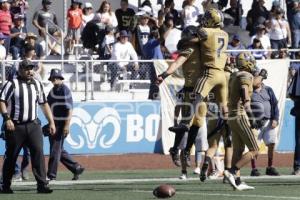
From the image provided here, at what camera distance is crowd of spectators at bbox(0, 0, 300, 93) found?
27.4m

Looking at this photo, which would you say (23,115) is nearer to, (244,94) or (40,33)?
(244,94)

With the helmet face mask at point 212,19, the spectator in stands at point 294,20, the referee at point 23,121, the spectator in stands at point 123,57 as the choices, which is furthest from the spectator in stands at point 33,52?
the spectator in stands at point 294,20

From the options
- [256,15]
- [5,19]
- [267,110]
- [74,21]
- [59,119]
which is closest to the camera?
[59,119]

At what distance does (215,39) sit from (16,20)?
37.1ft

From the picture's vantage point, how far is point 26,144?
16.9 metres

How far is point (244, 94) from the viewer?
16547 mm

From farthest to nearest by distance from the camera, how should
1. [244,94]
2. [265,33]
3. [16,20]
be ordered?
[265,33], [16,20], [244,94]

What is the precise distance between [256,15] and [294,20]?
3.45 feet

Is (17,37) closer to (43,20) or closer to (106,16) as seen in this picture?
(43,20)

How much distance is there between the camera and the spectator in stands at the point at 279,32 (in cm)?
2998

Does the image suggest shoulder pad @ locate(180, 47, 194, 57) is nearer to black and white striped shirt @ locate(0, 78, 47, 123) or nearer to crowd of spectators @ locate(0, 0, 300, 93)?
black and white striped shirt @ locate(0, 78, 47, 123)

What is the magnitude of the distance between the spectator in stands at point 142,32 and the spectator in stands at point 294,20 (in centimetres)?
422

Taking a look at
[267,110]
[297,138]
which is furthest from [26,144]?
[267,110]

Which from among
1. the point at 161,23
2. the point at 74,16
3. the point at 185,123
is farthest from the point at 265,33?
the point at 185,123
